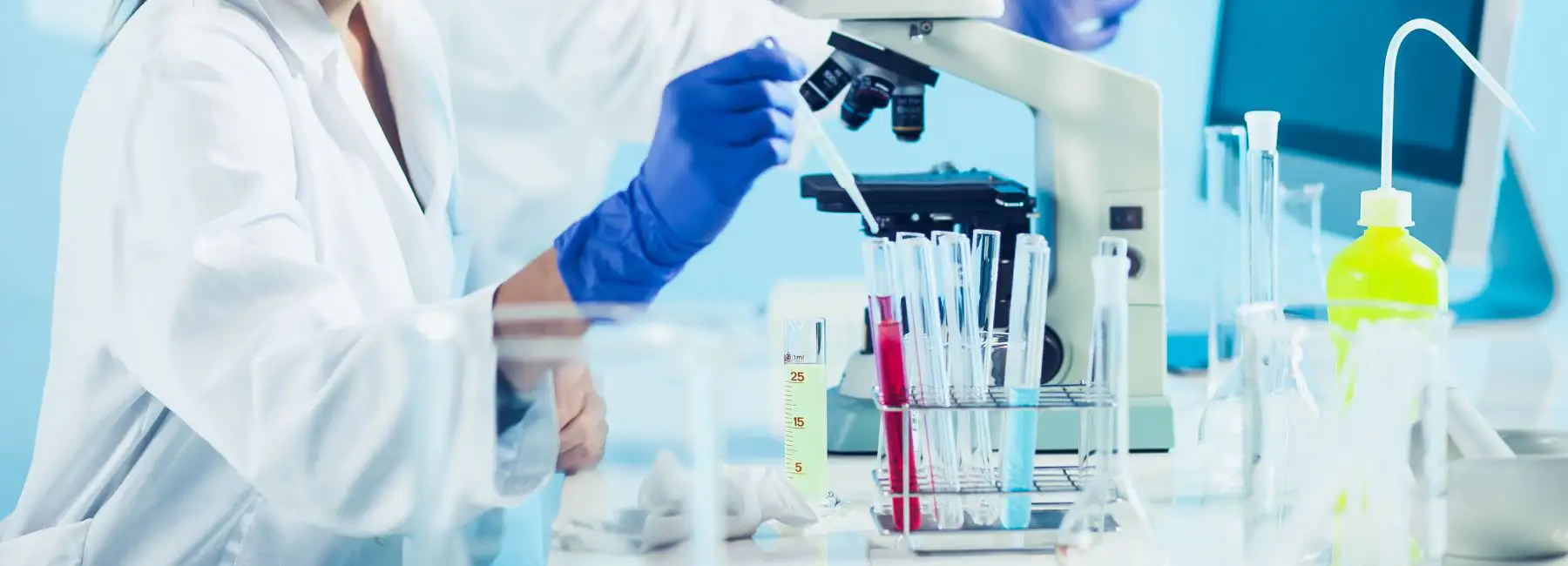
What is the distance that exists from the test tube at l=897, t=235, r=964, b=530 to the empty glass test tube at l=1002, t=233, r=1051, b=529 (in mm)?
49

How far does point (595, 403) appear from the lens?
911 millimetres

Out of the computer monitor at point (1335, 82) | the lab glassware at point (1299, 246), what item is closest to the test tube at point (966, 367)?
the lab glassware at point (1299, 246)

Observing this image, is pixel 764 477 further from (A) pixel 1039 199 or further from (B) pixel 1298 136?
(B) pixel 1298 136

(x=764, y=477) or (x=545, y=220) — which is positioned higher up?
(x=545, y=220)

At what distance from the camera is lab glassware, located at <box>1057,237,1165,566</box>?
1005 mm

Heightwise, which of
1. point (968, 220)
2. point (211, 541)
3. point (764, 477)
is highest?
point (968, 220)

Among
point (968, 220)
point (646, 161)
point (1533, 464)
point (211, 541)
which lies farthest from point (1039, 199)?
point (211, 541)

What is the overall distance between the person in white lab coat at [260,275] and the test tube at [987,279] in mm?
232

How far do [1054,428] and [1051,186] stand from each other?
10.9 inches

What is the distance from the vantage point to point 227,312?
1223 millimetres

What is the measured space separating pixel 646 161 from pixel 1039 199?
1.50 feet

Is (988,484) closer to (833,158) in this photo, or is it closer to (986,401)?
(986,401)

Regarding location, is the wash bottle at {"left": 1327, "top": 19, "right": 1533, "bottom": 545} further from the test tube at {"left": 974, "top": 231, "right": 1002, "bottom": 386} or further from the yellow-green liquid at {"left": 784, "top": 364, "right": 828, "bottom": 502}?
the yellow-green liquid at {"left": 784, "top": 364, "right": 828, "bottom": 502}

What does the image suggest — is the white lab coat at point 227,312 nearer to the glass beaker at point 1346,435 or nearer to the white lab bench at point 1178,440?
the white lab bench at point 1178,440
